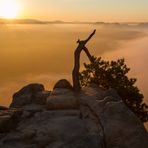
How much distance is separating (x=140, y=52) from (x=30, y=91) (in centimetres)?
9205

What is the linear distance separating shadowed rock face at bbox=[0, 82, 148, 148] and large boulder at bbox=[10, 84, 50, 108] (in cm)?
196

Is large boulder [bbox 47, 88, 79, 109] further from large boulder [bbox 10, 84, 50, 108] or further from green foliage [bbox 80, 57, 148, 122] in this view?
green foliage [bbox 80, 57, 148, 122]

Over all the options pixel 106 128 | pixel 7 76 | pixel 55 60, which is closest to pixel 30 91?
pixel 106 128

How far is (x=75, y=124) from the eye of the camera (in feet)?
91.8

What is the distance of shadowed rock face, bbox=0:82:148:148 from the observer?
2553cm

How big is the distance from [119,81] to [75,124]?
39.4 feet

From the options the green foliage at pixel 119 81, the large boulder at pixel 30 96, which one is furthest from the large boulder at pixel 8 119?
the green foliage at pixel 119 81

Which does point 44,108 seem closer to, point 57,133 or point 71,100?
point 71,100

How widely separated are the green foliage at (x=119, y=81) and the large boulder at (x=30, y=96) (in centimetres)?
557

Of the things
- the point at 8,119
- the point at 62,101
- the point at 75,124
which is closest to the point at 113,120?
the point at 75,124

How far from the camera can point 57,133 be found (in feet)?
87.1

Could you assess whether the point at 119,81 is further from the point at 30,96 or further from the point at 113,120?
the point at 113,120

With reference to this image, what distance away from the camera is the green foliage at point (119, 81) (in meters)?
38.1

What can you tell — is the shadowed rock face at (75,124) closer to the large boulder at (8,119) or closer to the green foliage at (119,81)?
the large boulder at (8,119)
